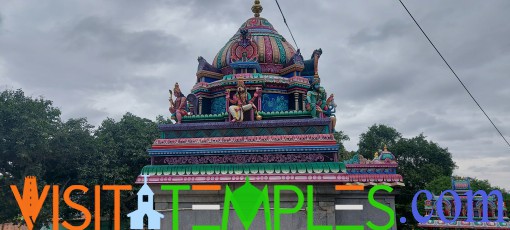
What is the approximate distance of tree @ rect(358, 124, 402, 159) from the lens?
4438 cm

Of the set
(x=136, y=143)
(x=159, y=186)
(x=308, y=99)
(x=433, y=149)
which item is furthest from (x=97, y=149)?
(x=433, y=149)

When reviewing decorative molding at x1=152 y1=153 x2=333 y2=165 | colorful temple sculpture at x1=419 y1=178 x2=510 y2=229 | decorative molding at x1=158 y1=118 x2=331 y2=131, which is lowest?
colorful temple sculpture at x1=419 y1=178 x2=510 y2=229

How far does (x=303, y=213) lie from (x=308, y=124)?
3.02 meters

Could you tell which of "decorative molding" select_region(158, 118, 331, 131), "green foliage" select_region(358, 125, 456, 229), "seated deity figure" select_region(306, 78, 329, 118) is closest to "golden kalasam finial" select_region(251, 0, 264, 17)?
"seated deity figure" select_region(306, 78, 329, 118)

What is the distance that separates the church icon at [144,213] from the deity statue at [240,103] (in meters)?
3.77

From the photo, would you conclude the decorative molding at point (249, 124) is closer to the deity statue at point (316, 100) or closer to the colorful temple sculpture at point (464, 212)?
the deity statue at point (316, 100)

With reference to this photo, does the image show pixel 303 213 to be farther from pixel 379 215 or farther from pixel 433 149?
pixel 433 149

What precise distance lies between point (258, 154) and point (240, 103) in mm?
2072

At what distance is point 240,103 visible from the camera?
1480 centimetres

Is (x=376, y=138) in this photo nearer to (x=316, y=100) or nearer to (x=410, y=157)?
(x=410, y=157)

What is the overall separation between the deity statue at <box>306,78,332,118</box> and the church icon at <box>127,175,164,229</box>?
639 centimetres

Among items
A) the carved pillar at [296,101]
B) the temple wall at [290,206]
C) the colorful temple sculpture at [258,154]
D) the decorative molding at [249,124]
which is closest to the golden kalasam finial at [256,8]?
the colorful temple sculpture at [258,154]

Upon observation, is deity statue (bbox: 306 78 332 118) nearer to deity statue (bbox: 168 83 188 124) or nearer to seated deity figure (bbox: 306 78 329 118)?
seated deity figure (bbox: 306 78 329 118)

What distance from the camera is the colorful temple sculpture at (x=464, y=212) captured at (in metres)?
14.7
